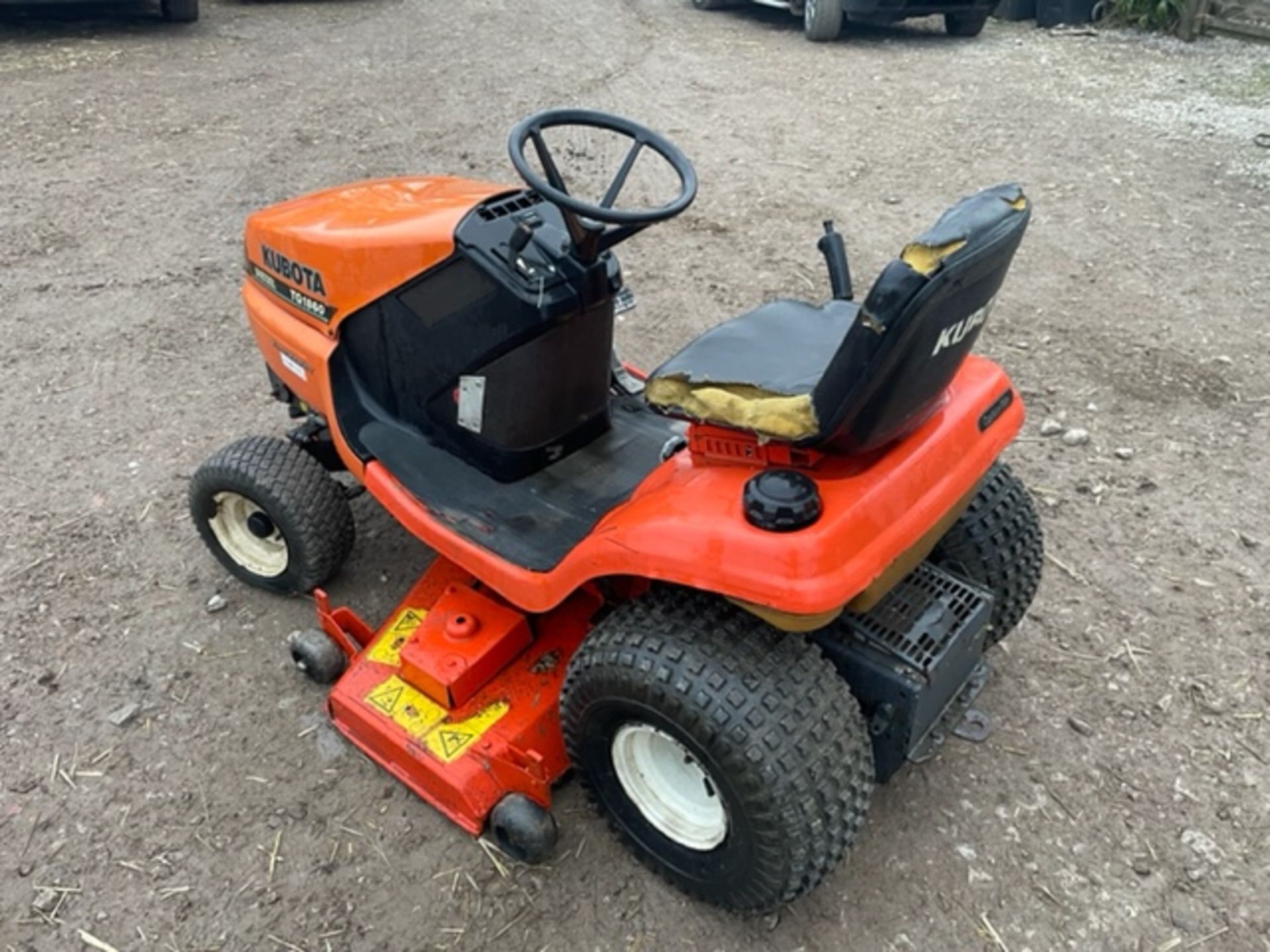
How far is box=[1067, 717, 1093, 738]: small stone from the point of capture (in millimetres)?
2764

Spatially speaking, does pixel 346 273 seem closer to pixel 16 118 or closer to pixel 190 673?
pixel 190 673

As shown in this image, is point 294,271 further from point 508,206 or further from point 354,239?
point 508,206

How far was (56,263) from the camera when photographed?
201 inches

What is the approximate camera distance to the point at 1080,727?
278 cm

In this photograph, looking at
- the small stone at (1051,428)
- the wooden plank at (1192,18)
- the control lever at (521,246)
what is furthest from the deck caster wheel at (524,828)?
the wooden plank at (1192,18)

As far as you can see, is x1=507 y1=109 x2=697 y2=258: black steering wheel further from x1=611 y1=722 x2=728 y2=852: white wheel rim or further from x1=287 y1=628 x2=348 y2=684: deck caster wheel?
x1=287 y1=628 x2=348 y2=684: deck caster wheel

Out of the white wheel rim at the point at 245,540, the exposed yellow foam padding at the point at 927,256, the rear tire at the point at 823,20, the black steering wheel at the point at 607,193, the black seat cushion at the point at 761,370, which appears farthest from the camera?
the rear tire at the point at 823,20

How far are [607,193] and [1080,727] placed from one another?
1.81 m

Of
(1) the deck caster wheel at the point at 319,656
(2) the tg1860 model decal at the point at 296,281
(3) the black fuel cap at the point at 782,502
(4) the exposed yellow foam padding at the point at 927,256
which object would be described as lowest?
(1) the deck caster wheel at the point at 319,656

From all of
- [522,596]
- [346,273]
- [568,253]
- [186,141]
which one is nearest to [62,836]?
[522,596]

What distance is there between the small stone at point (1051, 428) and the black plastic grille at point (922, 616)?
1792 mm

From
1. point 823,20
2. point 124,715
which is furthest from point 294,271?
point 823,20

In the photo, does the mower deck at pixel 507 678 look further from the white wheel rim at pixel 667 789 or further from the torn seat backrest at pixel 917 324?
the torn seat backrest at pixel 917 324

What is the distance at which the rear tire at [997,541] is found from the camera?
8.45ft
